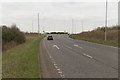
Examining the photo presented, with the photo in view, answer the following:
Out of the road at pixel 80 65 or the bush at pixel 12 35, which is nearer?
the road at pixel 80 65

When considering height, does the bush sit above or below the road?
above

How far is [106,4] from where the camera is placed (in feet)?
178

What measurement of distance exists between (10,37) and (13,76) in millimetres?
43271

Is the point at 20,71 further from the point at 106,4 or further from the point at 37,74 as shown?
the point at 106,4

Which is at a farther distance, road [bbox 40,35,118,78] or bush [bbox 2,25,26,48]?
bush [bbox 2,25,26,48]

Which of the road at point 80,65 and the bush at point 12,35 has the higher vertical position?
the bush at point 12,35

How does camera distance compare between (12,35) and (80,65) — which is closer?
(80,65)

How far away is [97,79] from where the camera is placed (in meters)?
12.2

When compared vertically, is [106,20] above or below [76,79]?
above

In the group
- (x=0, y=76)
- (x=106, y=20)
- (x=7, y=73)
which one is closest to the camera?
(x=0, y=76)

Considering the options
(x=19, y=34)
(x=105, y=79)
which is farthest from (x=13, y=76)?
(x=19, y=34)

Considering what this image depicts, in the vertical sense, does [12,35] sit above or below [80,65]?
above

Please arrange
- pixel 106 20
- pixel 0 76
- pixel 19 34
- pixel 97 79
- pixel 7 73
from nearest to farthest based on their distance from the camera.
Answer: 1. pixel 97 79
2. pixel 0 76
3. pixel 7 73
4. pixel 106 20
5. pixel 19 34

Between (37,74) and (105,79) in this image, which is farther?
(37,74)
